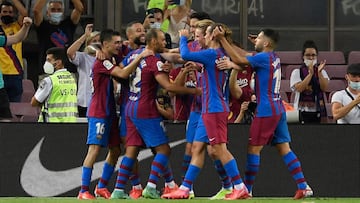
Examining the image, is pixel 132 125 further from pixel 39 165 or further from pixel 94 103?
pixel 39 165

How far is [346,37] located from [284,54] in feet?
4.72

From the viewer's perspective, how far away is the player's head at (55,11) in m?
21.8

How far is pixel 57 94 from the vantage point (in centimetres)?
1947

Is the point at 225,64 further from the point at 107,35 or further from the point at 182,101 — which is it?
the point at 182,101

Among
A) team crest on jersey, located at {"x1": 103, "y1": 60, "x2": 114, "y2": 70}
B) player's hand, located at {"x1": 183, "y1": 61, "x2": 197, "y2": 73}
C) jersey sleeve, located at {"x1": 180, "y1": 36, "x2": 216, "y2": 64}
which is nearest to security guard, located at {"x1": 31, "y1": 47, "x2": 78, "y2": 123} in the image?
team crest on jersey, located at {"x1": 103, "y1": 60, "x2": 114, "y2": 70}

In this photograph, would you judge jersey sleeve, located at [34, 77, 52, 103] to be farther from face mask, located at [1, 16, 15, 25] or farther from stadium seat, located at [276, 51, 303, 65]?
stadium seat, located at [276, 51, 303, 65]

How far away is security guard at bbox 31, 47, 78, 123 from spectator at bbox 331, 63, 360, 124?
353 cm

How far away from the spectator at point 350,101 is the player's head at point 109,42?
356 centimetres

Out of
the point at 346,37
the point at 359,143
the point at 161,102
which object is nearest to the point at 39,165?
the point at 161,102

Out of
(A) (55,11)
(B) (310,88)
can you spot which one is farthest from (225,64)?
(A) (55,11)

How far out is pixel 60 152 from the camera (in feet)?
63.8

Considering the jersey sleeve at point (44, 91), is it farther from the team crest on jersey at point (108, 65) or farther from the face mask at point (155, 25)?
the face mask at point (155, 25)

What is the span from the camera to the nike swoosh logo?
19391 mm

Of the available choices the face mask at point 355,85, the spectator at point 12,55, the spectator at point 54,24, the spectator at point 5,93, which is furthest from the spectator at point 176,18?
the face mask at point 355,85
